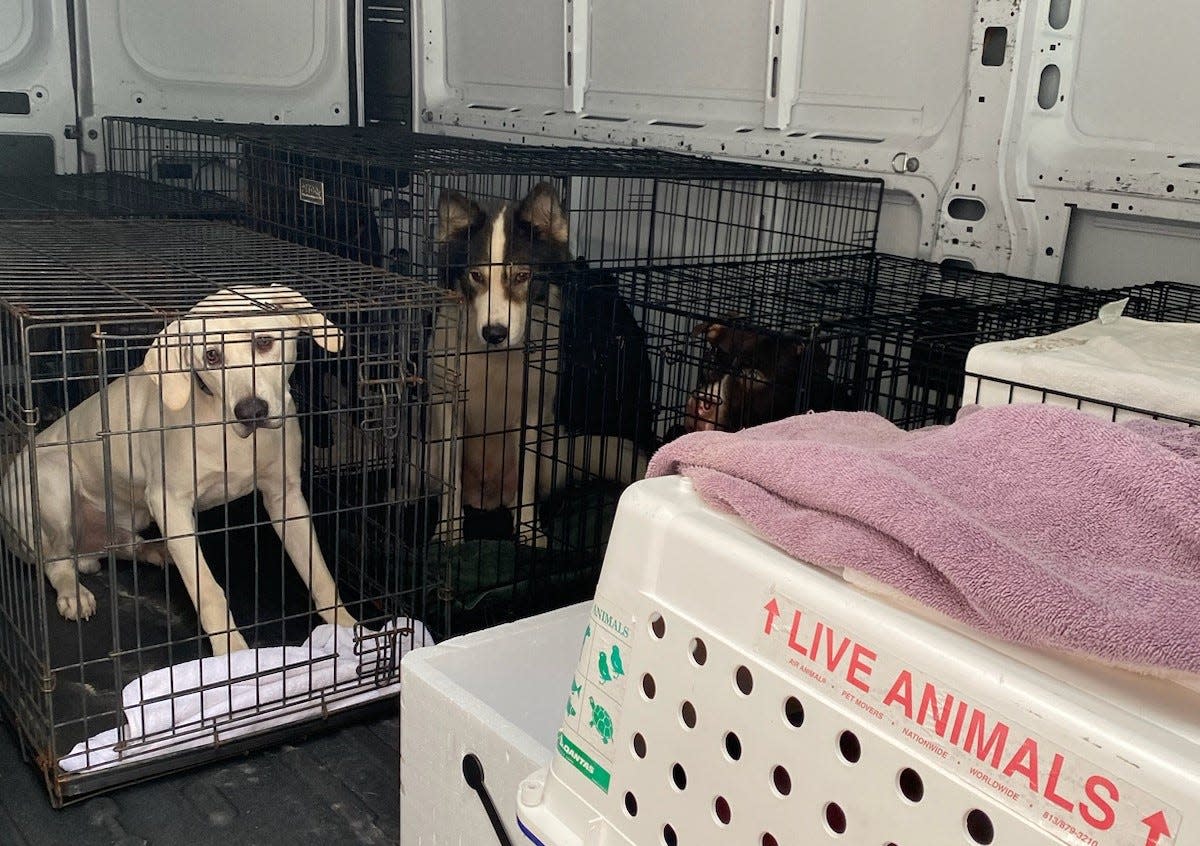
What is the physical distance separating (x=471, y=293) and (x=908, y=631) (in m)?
2.01

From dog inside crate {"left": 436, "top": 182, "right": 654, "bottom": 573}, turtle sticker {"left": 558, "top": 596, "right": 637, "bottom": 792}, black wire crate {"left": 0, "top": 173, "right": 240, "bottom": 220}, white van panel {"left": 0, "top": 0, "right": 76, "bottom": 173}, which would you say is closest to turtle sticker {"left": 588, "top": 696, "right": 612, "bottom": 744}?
turtle sticker {"left": 558, "top": 596, "right": 637, "bottom": 792}

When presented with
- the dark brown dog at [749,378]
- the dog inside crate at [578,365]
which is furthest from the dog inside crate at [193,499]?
the dark brown dog at [749,378]

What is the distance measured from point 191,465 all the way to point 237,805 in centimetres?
73

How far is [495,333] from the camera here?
2.55 m

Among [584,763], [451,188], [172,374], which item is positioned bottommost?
[584,763]

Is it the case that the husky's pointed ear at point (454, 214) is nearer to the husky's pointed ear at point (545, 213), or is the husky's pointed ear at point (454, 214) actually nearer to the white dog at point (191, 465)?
the husky's pointed ear at point (545, 213)

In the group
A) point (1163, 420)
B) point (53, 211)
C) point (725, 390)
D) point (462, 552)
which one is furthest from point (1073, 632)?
point (53, 211)

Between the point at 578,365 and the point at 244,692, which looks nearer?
the point at 244,692

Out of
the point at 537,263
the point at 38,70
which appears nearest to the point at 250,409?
the point at 537,263

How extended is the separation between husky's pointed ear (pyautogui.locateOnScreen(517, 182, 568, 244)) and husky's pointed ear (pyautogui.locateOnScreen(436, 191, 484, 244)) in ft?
0.42

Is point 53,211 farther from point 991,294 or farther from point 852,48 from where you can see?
point 991,294

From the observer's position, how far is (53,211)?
2.74m

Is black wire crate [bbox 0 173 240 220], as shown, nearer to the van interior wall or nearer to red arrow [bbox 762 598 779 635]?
the van interior wall

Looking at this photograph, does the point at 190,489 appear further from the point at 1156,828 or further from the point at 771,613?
the point at 1156,828
